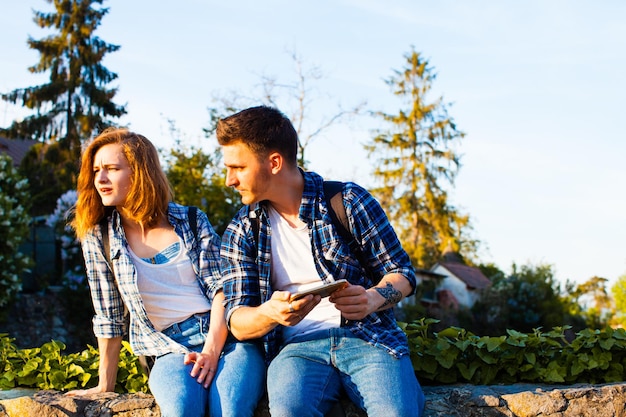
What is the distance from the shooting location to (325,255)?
10.4 ft

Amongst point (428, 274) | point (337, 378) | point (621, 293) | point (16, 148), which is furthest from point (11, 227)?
point (428, 274)

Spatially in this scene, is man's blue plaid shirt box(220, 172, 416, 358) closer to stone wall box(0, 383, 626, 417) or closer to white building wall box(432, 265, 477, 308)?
stone wall box(0, 383, 626, 417)

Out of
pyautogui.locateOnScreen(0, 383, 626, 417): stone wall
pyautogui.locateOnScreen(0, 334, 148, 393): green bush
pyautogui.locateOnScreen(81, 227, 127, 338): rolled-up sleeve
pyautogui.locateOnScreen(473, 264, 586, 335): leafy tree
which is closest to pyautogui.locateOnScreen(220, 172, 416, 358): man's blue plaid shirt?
pyautogui.locateOnScreen(0, 383, 626, 417): stone wall

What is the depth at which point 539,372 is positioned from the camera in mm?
3746

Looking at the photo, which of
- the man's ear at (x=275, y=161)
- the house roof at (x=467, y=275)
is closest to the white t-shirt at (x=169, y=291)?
the man's ear at (x=275, y=161)

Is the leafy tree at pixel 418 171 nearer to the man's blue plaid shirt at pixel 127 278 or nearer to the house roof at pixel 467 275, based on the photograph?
the house roof at pixel 467 275

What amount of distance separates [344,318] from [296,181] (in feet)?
2.12

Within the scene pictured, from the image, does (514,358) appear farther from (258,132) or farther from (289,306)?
(258,132)

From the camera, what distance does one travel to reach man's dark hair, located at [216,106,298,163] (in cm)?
316

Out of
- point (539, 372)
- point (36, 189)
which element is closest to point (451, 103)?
point (36, 189)

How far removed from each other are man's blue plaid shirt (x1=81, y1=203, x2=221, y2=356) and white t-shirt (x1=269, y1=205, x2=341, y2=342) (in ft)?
1.06

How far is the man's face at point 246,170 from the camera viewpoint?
10.4 ft

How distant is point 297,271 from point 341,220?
0.30 meters

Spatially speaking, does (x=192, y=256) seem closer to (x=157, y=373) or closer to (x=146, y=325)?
(x=146, y=325)
